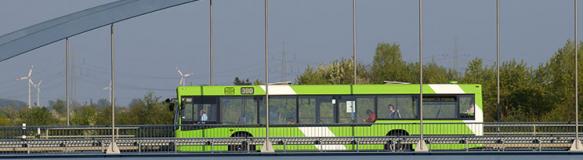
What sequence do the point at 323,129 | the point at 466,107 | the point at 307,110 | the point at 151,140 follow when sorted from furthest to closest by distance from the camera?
the point at 466,107
the point at 307,110
the point at 323,129
the point at 151,140

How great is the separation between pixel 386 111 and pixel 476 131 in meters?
3.78

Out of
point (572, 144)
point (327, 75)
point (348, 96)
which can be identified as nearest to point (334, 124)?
point (348, 96)

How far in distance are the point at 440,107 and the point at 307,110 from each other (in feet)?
14.8

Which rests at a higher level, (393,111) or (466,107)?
(466,107)

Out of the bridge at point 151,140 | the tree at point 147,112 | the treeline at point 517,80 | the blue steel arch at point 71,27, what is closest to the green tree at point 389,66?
the treeline at point 517,80

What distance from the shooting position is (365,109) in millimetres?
45281

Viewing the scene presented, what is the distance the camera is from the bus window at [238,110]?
4516cm

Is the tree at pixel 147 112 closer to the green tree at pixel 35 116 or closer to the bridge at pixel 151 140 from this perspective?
the green tree at pixel 35 116

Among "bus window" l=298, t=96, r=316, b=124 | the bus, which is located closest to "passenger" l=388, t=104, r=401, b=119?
the bus

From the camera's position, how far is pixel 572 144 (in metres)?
35.2

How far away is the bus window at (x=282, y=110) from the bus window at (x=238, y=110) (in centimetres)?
40

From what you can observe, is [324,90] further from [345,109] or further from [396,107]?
[396,107]

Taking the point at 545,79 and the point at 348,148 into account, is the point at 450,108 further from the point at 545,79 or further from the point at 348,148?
the point at 545,79

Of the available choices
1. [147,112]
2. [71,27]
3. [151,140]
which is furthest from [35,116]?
[71,27]
